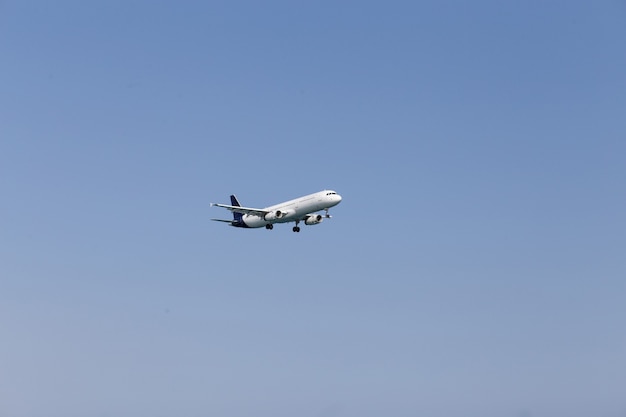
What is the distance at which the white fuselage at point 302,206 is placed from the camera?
179250 mm

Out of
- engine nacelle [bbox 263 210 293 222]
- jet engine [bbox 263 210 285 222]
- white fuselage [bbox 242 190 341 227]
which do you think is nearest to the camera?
white fuselage [bbox 242 190 341 227]

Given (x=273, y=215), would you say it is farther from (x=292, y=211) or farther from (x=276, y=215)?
(x=292, y=211)

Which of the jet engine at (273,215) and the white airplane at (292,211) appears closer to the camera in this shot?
the white airplane at (292,211)

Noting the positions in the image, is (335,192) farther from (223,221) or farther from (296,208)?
(223,221)

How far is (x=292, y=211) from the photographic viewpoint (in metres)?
182

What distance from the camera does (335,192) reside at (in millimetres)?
181000

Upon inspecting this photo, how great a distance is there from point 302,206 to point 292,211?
8.07 feet

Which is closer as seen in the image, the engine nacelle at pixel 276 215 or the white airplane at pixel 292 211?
the white airplane at pixel 292 211

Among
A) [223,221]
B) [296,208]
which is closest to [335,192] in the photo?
[296,208]

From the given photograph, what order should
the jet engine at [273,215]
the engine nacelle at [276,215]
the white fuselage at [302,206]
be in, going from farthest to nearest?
the jet engine at [273,215] < the engine nacelle at [276,215] < the white fuselage at [302,206]

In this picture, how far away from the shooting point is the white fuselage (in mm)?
179250

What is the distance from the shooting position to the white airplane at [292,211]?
180m

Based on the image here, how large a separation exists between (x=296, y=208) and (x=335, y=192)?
8.43 meters

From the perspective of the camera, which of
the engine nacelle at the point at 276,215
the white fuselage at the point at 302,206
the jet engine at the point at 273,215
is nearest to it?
the white fuselage at the point at 302,206
